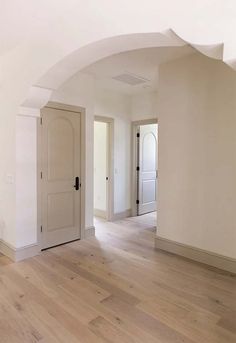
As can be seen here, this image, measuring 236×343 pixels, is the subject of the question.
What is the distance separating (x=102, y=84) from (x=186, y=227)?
9.97ft

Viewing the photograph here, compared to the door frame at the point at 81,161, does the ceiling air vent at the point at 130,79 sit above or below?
above

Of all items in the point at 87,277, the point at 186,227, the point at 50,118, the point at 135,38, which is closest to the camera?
the point at 135,38

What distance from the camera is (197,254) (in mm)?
3279

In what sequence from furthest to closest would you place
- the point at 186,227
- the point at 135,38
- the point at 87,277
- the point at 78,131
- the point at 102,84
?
the point at 102,84, the point at 78,131, the point at 186,227, the point at 87,277, the point at 135,38

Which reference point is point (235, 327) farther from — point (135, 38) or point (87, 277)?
point (135, 38)

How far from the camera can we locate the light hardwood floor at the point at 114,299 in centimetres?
193

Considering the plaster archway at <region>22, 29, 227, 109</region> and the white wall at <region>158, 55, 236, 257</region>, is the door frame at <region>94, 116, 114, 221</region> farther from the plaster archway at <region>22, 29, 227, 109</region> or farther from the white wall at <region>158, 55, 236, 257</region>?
the plaster archway at <region>22, 29, 227, 109</region>

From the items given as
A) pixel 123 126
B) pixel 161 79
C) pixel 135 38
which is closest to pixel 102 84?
pixel 123 126

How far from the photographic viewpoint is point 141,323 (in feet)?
6.72

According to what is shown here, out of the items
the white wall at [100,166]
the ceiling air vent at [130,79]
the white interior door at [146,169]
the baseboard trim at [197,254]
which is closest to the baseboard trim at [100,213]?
the white wall at [100,166]

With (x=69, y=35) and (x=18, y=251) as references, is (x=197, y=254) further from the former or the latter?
(x=69, y=35)

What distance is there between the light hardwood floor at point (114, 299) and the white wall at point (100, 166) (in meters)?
2.05

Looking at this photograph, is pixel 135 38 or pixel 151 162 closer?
pixel 135 38

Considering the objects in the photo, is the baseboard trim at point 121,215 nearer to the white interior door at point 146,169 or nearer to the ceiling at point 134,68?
the white interior door at point 146,169
